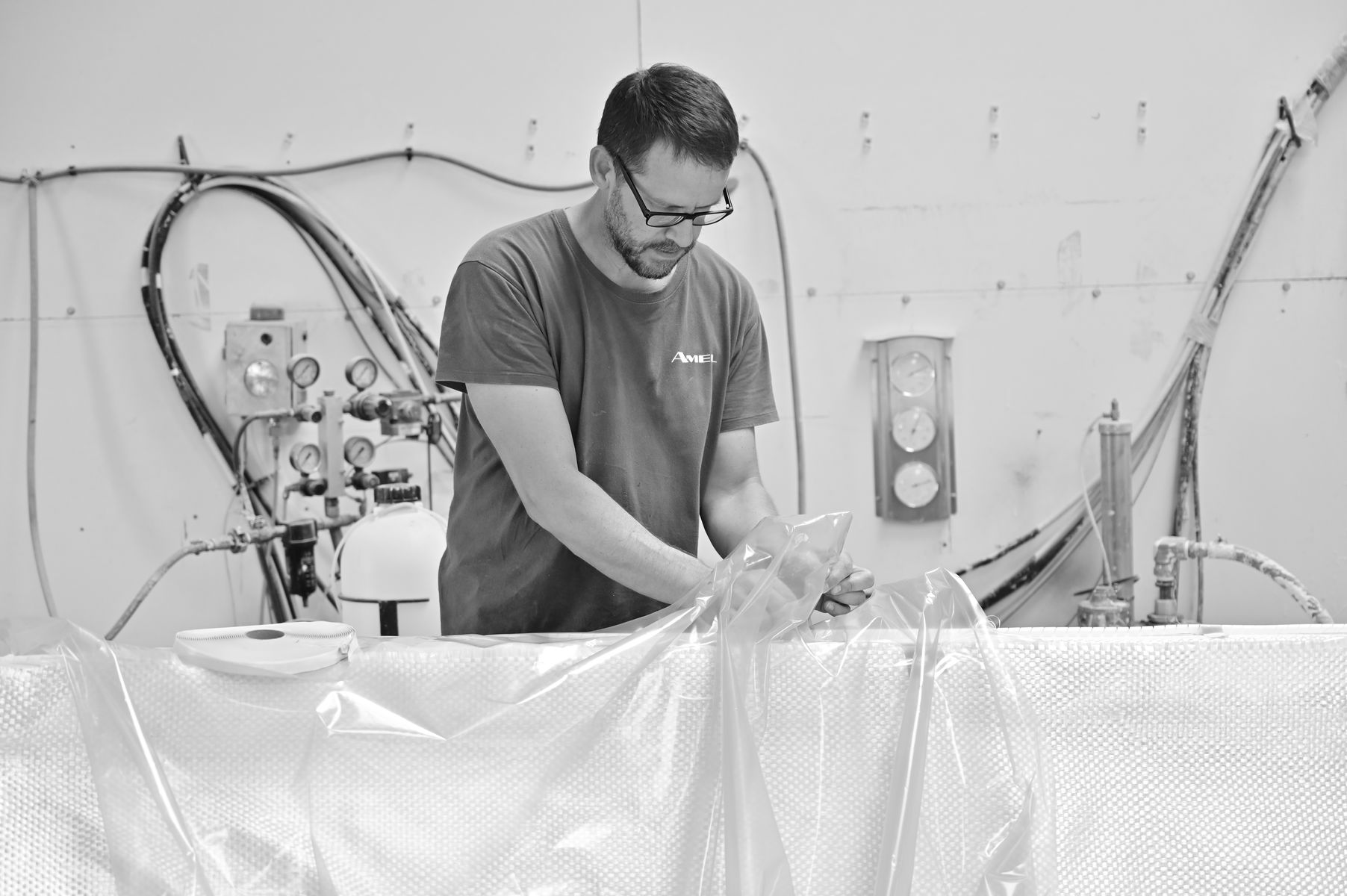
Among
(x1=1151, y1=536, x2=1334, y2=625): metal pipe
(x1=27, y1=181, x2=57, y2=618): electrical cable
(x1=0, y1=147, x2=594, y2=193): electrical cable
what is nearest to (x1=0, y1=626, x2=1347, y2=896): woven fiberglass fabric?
(x1=1151, y1=536, x2=1334, y2=625): metal pipe

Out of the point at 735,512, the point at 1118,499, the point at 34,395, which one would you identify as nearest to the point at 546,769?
the point at 735,512

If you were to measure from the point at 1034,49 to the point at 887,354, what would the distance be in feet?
2.17

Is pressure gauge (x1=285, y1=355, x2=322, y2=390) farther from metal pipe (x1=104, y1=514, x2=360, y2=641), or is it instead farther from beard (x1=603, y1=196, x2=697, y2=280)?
beard (x1=603, y1=196, x2=697, y2=280)

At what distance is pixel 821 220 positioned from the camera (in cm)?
215

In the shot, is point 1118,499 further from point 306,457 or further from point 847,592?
point 306,457

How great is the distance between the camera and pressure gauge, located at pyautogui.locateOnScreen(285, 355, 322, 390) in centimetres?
199

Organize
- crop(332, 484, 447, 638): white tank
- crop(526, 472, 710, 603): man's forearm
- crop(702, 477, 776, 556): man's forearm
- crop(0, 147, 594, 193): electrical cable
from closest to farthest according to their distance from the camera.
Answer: crop(526, 472, 710, 603): man's forearm
crop(702, 477, 776, 556): man's forearm
crop(332, 484, 447, 638): white tank
crop(0, 147, 594, 193): electrical cable

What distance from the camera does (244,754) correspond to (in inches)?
29.3

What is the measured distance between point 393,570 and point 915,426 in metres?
1.05

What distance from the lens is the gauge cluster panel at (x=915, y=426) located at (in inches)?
83.6

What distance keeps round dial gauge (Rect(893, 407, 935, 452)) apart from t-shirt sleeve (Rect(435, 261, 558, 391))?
1215 millimetres

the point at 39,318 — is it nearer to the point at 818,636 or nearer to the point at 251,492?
the point at 251,492

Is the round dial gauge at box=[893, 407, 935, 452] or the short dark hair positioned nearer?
the short dark hair

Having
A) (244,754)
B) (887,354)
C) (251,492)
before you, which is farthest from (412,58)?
(244,754)
